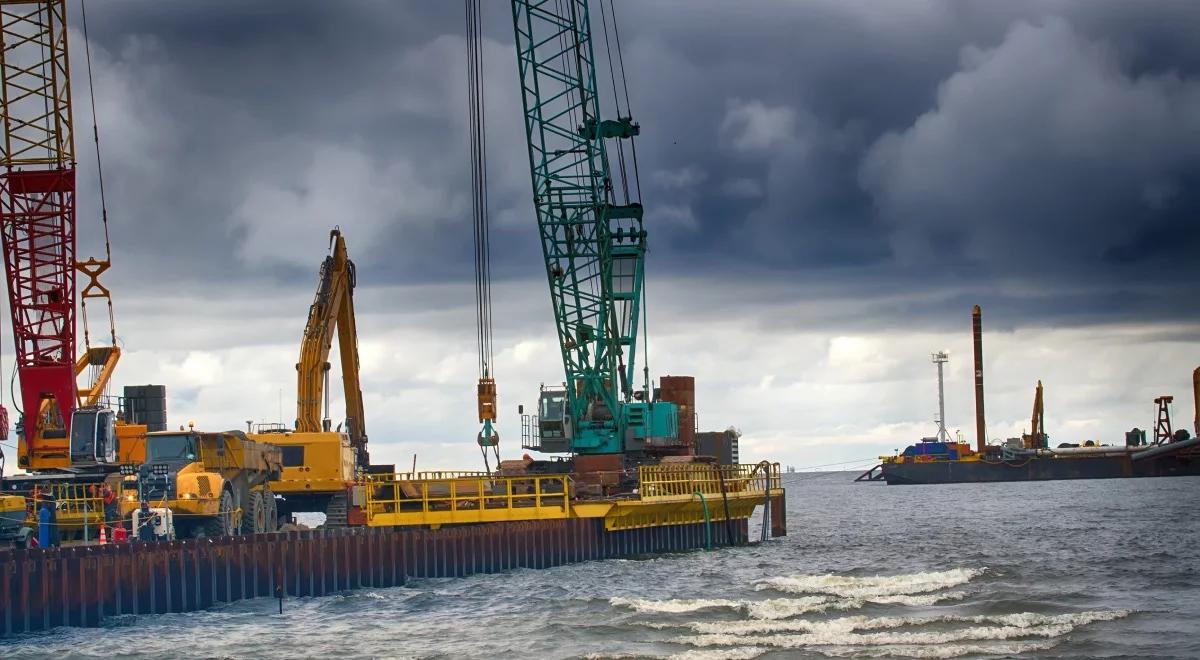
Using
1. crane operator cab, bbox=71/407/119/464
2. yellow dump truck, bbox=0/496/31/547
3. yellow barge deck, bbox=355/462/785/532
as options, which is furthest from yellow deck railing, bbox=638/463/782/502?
yellow dump truck, bbox=0/496/31/547

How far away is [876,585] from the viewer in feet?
150

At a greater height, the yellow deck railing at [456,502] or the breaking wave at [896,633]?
the yellow deck railing at [456,502]

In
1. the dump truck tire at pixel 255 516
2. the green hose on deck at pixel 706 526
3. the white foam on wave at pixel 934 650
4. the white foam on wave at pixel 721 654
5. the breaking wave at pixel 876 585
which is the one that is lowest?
the white foam on wave at pixel 934 650

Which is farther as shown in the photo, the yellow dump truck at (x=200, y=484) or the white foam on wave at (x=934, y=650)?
the yellow dump truck at (x=200, y=484)

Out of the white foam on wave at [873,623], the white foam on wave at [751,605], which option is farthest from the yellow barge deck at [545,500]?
the white foam on wave at [873,623]

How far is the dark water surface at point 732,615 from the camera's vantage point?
34.4 m

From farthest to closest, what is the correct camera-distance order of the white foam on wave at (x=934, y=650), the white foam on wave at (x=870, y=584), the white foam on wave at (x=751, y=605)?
the white foam on wave at (x=870, y=584), the white foam on wave at (x=751, y=605), the white foam on wave at (x=934, y=650)

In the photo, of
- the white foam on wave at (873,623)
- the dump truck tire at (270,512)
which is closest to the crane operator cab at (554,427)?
the dump truck tire at (270,512)

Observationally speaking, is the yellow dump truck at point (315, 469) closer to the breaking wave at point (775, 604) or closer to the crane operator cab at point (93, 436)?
the crane operator cab at point (93, 436)

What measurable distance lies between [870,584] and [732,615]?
8057mm

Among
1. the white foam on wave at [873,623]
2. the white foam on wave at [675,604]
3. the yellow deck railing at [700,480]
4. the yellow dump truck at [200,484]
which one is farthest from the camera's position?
the yellow deck railing at [700,480]

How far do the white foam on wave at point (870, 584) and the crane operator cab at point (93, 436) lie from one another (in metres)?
22.1

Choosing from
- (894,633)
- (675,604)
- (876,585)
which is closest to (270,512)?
(675,604)

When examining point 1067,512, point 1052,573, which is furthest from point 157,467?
point 1067,512
